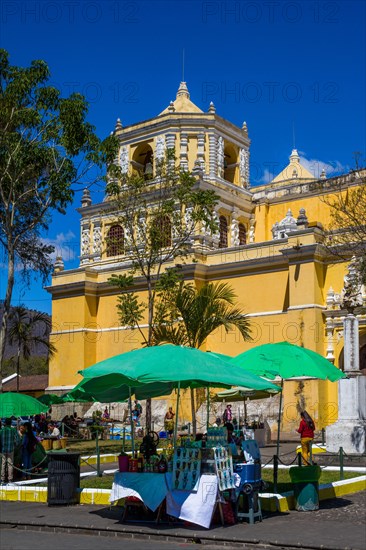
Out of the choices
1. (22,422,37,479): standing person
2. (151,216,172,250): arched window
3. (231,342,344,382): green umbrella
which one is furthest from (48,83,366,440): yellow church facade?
(231,342,344,382): green umbrella

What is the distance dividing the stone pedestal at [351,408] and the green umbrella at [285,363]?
7860mm

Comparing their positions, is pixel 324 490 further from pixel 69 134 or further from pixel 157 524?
pixel 69 134

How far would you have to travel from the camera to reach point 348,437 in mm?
20016

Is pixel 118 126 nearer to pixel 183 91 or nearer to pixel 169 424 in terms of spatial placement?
pixel 183 91

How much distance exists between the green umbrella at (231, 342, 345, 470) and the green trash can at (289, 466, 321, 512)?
1.47 m

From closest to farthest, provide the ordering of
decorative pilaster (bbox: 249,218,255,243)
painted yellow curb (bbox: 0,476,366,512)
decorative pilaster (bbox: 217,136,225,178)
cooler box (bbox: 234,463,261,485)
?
cooler box (bbox: 234,463,261,485), painted yellow curb (bbox: 0,476,366,512), decorative pilaster (bbox: 217,136,225,178), decorative pilaster (bbox: 249,218,255,243)

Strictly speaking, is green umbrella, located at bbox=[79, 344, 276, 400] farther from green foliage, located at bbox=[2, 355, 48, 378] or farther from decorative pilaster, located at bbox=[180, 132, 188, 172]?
green foliage, located at bbox=[2, 355, 48, 378]

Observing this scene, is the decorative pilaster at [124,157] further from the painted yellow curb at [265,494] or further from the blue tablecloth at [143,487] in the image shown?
the blue tablecloth at [143,487]

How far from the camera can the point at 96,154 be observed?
67.2 ft

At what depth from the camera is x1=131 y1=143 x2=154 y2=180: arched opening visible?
3959 cm

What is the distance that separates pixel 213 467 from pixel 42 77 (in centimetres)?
1321

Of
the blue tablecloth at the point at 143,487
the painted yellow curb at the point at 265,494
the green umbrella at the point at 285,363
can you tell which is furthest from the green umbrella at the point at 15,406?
the green umbrella at the point at 285,363

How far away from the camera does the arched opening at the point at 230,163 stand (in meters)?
40.2

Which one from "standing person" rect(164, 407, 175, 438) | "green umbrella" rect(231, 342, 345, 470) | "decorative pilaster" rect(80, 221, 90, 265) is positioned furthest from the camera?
"decorative pilaster" rect(80, 221, 90, 265)
